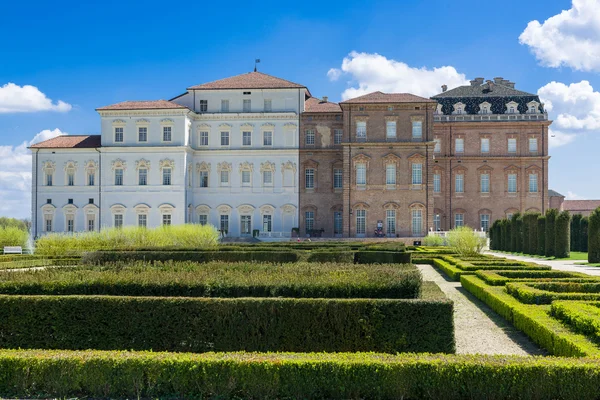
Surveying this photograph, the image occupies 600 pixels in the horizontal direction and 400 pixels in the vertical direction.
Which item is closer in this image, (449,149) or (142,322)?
(142,322)

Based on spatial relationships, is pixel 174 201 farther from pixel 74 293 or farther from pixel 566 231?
pixel 74 293

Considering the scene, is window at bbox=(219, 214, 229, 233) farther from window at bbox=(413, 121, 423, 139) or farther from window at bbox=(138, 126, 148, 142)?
window at bbox=(413, 121, 423, 139)

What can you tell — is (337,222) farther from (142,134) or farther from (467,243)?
(467,243)

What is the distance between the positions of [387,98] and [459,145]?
9062mm

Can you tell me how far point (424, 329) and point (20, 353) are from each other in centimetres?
503

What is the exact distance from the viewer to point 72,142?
45688 millimetres

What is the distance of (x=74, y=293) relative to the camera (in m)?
9.02

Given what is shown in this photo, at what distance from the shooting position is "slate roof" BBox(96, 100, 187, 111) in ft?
143

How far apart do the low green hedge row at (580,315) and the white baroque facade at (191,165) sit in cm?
3473

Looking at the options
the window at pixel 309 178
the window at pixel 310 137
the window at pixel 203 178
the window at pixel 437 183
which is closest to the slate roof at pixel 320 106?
the window at pixel 310 137

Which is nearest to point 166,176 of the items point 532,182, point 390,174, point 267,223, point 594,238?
point 267,223

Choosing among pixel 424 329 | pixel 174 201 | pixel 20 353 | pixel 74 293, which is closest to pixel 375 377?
pixel 424 329

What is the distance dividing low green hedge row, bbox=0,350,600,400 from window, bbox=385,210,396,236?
36432 mm

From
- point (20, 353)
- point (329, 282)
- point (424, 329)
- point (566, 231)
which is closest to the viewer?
point (20, 353)
